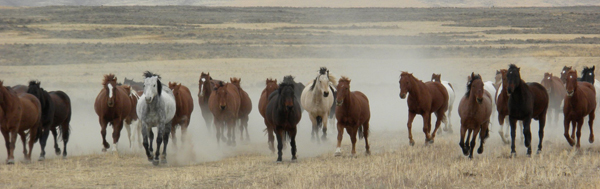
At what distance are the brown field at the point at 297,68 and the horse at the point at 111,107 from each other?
658 mm

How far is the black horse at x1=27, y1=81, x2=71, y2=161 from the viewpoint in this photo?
13.6m

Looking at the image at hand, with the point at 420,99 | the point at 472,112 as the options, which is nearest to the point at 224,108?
the point at 420,99

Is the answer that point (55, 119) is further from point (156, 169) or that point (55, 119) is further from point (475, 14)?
point (475, 14)

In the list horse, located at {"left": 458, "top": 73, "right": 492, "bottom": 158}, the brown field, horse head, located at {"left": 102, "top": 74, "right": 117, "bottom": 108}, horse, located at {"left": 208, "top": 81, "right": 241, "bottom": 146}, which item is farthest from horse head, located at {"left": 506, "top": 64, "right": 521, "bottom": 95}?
horse head, located at {"left": 102, "top": 74, "right": 117, "bottom": 108}

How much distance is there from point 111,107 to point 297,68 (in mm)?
23770

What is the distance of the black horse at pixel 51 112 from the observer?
44.5ft

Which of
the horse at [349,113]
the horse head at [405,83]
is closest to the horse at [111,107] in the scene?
the horse at [349,113]

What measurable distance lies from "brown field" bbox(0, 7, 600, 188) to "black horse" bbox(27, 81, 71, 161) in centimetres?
69

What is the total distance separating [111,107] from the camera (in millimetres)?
14375

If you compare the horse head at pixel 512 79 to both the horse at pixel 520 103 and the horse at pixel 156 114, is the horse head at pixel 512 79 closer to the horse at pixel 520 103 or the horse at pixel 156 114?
the horse at pixel 520 103

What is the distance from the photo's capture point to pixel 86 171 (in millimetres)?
11289

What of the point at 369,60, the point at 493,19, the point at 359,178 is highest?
the point at 493,19

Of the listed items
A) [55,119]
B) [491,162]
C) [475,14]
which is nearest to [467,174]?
[491,162]

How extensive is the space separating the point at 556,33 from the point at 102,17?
40823 millimetres
